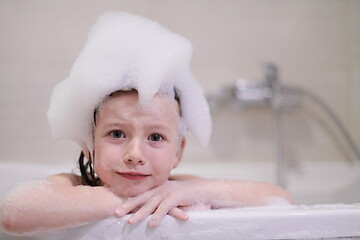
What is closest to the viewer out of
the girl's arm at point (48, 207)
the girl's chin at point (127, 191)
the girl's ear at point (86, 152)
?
the girl's arm at point (48, 207)

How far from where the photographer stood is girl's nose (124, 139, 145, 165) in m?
0.68

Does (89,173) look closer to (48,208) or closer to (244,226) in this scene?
(48,208)

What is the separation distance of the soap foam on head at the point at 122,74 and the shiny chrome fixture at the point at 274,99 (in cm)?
67

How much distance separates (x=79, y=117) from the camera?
80 cm

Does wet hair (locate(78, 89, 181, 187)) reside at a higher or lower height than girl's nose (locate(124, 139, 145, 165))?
lower

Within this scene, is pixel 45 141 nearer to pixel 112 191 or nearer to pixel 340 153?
pixel 112 191

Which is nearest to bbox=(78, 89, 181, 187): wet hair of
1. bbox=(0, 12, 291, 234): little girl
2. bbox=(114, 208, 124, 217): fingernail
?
bbox=(0, 12, 291, 234): little girl

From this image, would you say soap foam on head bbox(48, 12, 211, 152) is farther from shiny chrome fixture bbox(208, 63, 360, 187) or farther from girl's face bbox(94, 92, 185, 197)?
shiny chrome fixture bbox(208, 63, 360, 187)

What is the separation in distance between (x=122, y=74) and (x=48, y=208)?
29 cm

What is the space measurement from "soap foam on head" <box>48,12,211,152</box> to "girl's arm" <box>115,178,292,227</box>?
0.17 meters

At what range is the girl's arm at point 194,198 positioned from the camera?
24.5 inches

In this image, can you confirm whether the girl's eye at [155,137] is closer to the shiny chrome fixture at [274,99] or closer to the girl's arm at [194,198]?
the girl's arm at [194,198]

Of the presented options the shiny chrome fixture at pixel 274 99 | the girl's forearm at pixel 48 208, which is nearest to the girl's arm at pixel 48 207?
the girl's forearm at pixel 48 208

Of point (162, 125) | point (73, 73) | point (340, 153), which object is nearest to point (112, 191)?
point (162, 125)
